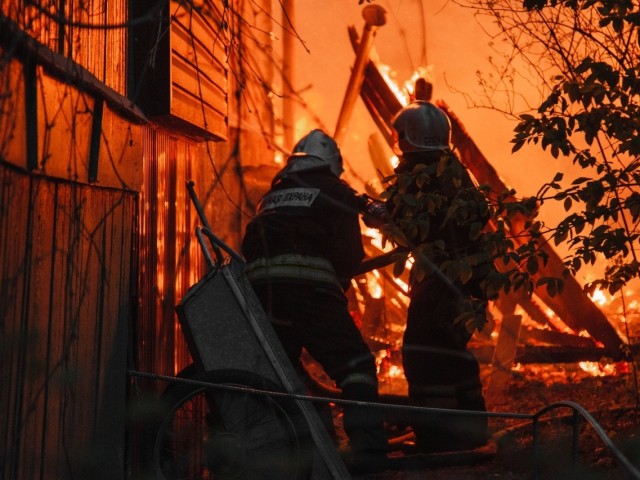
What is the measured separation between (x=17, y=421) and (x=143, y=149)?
7.32 ft

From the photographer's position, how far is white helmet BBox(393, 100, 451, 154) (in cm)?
711

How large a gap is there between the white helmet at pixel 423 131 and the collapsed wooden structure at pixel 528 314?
89.2 inches

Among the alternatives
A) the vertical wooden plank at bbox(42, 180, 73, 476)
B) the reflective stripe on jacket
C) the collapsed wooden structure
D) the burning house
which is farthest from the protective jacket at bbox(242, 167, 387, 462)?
the collapsed wooden structure

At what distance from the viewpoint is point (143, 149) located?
5504 millimetres

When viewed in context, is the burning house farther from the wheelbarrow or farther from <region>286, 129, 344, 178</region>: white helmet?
<region>286, 129, 344, 178</region>: white helmet

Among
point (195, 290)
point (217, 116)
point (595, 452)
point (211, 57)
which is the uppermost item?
point (211, 57)

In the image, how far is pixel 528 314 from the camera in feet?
33.2

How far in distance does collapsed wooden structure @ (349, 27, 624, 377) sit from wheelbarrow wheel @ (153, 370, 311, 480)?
4339mm

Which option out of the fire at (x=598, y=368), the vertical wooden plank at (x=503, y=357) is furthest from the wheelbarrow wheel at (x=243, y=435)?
the fire at (x=598, y=368)

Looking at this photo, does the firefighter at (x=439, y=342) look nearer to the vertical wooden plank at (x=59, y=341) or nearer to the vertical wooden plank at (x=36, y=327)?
the vertical wooden plank at (x=59, y=341)

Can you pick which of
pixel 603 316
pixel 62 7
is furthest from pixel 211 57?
pixel 603 316

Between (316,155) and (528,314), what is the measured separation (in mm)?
4523

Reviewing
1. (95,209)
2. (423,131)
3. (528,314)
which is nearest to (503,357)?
(528,314)

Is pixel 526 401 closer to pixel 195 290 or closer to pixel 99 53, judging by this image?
pixel 195 290
